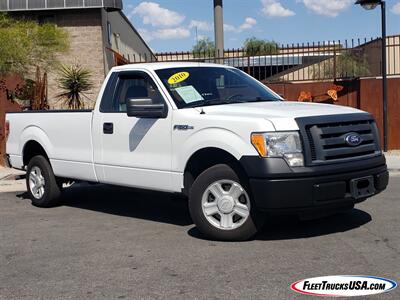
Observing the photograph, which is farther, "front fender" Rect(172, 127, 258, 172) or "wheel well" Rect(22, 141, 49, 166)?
"wheel well" Rect(22, 141, 49, 166)

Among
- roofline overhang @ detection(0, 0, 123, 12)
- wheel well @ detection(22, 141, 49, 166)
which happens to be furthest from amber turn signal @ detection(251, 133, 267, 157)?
roofline overhang @ detection(0, 0, 123, 12)

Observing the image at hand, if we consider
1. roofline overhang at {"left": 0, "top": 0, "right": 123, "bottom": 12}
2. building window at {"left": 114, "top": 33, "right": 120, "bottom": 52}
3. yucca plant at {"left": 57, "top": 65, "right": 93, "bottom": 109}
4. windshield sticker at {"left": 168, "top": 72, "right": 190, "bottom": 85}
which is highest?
roofline overhang at {"left": 0, "top": 0, "right": 123, "bottom": 12}

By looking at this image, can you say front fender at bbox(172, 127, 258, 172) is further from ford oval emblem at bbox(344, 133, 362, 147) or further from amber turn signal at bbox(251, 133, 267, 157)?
ford oval emblem at bbox(344, 133, 362, 147)

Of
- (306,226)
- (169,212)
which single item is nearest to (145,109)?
(169,212)

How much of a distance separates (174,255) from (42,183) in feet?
11.8

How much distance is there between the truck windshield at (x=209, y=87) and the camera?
21.2 ft

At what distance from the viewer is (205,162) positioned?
6117 mm

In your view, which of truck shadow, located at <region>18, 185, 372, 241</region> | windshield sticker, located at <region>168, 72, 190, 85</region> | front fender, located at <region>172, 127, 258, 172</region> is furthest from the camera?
windshield sticker, located at <region>168, 72, 190, 85</region>

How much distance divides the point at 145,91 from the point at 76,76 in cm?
908

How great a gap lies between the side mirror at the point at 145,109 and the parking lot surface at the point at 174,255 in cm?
133

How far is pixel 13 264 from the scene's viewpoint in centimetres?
537

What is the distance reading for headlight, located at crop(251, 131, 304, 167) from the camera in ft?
17.5

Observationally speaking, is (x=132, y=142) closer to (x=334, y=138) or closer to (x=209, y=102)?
(x=209, y=102)

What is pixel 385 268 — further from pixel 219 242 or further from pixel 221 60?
pixel 221 60
